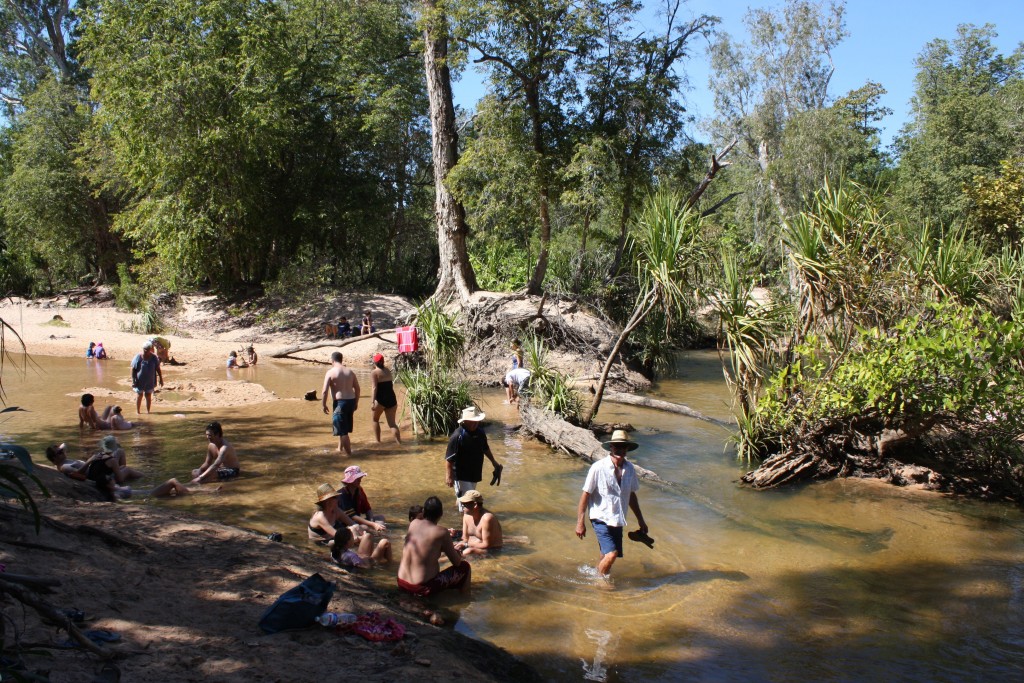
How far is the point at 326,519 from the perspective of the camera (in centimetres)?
771

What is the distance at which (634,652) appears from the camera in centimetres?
605

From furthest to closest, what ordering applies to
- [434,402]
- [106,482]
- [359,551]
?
[434,402] → [106,482] → [359,551]

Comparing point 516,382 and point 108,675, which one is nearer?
point 108,675

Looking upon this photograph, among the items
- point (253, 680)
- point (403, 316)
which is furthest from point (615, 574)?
point (403, 316)

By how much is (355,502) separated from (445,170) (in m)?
13.8

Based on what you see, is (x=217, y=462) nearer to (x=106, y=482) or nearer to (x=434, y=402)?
(x=106, y=482)

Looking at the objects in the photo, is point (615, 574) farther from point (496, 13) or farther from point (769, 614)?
point (496, 13)

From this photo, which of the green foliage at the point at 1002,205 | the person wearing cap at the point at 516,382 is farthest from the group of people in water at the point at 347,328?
the green foliage at the point at 1002,205

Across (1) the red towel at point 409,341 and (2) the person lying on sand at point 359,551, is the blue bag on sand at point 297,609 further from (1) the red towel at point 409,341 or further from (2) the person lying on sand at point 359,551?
(1) the red towel at point 409,341

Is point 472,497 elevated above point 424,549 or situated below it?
above

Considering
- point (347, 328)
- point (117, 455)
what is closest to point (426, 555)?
point (117, 455)

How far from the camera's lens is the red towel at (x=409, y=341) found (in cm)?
1566

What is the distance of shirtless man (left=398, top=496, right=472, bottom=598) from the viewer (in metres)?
6.64

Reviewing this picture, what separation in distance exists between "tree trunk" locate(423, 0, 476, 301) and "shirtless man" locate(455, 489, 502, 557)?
40.2 ft
